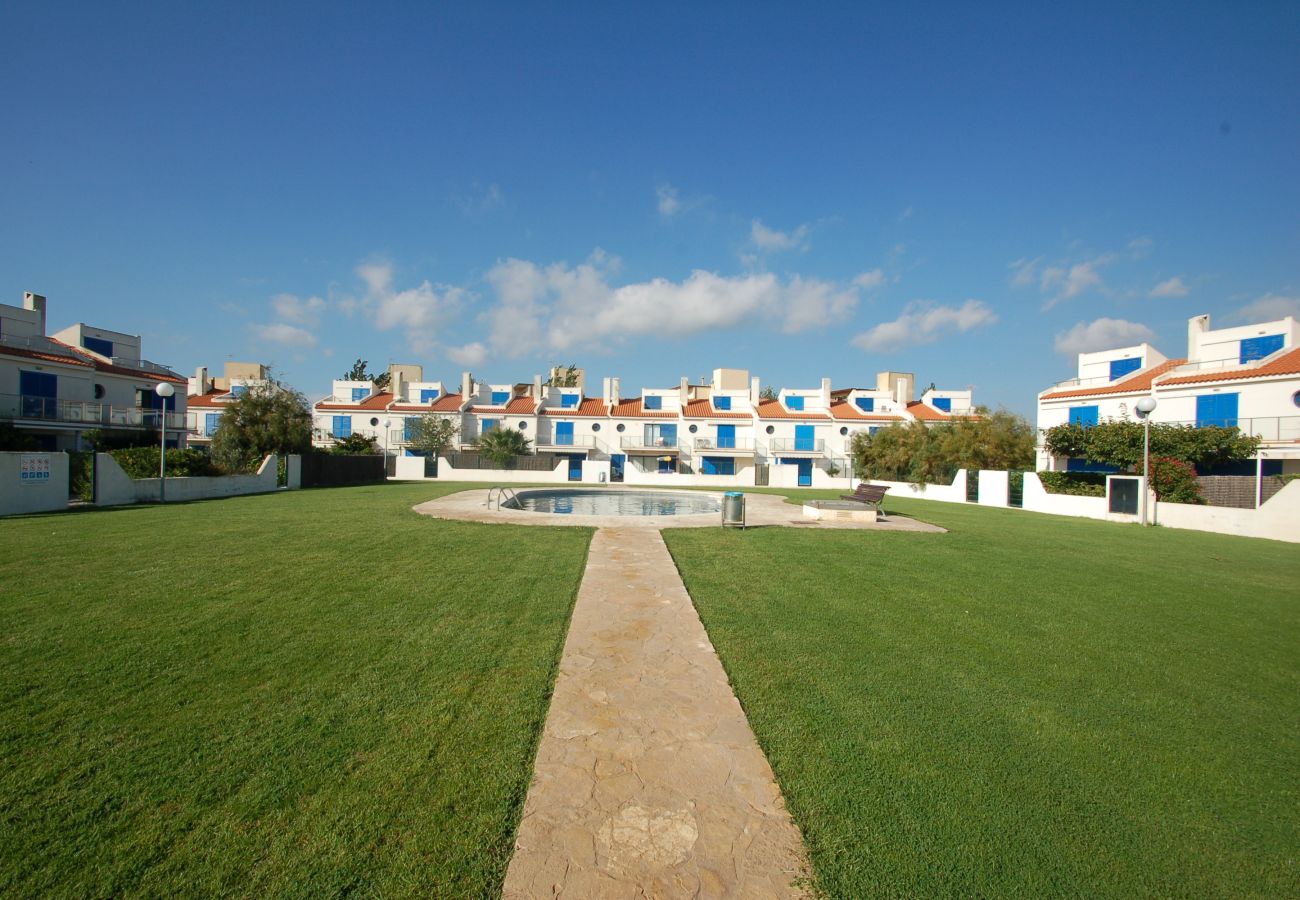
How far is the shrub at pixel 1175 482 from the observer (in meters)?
17.7

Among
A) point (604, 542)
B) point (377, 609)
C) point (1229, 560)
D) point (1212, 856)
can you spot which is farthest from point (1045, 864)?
point (1229, 560)

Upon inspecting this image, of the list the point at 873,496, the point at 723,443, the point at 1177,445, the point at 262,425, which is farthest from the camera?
the point at 723,443

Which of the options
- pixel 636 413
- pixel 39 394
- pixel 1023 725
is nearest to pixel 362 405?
pixel 39 394

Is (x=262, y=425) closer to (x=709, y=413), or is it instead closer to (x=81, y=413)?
(x=81, y=413)

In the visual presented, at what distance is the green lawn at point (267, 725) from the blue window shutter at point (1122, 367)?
37835 mm

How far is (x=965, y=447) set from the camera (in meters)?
30.2

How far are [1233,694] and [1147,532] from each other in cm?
1400

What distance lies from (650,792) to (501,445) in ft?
123

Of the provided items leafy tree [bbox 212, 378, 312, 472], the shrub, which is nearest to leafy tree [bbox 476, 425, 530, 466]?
leafy tree [bbox 212, 378, 312, 472]

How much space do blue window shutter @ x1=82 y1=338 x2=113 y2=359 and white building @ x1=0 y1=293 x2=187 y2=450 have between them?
0.04 metres

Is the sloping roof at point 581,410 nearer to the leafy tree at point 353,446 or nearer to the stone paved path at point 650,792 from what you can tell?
the leafy tree at point 353,446

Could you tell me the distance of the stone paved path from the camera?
247 centimetres

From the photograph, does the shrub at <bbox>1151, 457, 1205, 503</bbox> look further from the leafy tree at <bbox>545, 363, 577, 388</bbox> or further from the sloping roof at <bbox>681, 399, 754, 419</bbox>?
the leafy tree at <bbox>545, 363, 577, 388</bbox>

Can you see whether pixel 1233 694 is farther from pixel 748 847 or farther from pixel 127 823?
pixel 127 823
